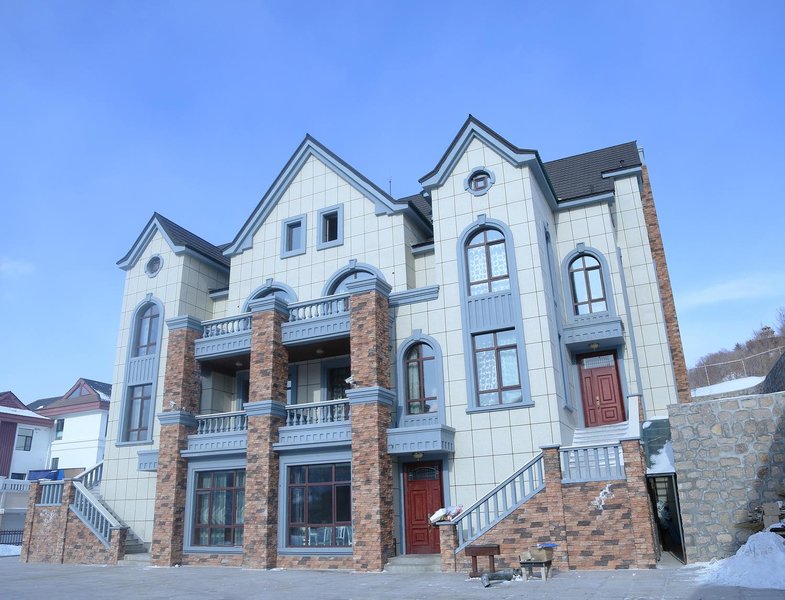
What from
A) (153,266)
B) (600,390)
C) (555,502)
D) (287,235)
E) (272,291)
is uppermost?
(287,235)

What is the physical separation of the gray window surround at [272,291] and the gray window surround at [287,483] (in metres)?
5.82

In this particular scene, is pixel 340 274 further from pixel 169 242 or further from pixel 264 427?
pixel 169 242

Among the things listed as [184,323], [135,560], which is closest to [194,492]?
[135,560]

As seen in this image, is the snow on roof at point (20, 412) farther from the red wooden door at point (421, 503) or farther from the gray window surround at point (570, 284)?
the gray window surround at point (570, 284)

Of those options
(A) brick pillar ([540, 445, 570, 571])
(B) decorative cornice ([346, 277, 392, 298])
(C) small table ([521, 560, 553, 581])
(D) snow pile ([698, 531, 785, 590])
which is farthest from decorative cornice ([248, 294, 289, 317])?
(D) snow pile ([698, 531, 785, 590])

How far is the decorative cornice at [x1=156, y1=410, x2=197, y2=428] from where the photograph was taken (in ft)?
64.3

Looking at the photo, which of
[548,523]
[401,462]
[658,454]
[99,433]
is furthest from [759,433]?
[99,433]

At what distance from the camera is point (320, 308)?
1934 centimetres

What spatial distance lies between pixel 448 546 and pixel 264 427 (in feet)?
21.2

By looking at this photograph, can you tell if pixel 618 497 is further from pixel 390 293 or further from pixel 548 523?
pixel 390 293

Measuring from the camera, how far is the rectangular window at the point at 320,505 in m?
16.8

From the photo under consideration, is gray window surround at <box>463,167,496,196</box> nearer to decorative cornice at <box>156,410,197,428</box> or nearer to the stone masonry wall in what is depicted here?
the stone masonry wall

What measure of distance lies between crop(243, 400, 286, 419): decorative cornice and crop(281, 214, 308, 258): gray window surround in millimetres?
5993

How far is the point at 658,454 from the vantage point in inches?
582
